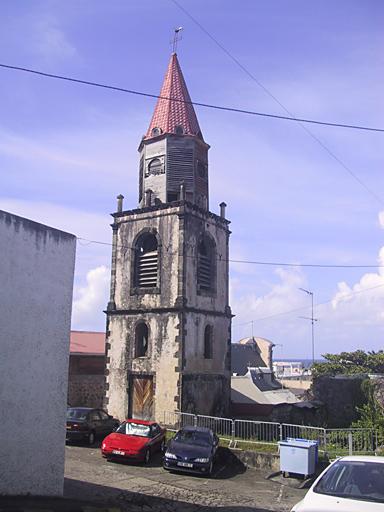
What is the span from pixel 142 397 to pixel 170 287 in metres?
5.24

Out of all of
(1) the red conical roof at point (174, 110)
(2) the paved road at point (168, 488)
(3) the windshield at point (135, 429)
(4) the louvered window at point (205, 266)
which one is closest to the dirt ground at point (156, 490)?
(2) the paved road at point (168, 488)

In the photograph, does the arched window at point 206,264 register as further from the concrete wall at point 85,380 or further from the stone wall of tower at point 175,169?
the concrete wall at point 85,380

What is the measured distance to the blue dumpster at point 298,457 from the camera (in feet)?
48.0

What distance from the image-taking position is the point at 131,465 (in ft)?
52.4

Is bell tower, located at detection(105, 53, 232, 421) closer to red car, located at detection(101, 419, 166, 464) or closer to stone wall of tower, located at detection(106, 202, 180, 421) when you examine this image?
stone wall of tower, located at detection(106, 202, 180, 421)

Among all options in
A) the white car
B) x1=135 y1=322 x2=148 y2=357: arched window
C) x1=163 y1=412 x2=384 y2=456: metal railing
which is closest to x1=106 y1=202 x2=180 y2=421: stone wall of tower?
x1=135 y1=322 x2=148 y2=357: arched window

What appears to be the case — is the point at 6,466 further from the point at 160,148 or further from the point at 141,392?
the point at 160,148

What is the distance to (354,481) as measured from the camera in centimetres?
731

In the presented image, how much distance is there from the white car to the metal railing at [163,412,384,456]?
8.85 metres

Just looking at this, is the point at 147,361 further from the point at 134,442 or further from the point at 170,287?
the point at 134,442

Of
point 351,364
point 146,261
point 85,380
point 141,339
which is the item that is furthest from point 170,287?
point 351,364

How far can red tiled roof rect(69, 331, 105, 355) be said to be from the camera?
29653 mm

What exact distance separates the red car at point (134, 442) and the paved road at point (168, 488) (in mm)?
314

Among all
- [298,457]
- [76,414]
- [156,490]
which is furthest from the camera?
[76,414]
